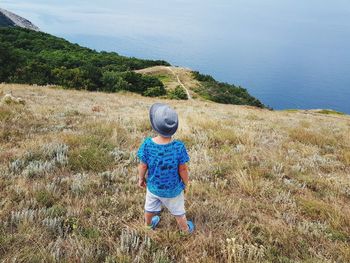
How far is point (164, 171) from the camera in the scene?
418 centimetres

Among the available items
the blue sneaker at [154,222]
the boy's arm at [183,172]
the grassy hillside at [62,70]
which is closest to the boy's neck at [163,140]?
the boy's arm at [183,172]

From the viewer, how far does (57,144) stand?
757cm

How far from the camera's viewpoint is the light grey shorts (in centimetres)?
427

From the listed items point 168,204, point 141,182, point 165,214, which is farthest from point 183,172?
point 165,214

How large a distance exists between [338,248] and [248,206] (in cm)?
146

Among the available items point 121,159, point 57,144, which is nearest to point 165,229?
point 121,159

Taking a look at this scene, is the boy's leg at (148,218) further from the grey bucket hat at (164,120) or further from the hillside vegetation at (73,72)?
the hillside vegetation at (73,72)

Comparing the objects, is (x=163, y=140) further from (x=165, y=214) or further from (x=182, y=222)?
(x=165, y=214)

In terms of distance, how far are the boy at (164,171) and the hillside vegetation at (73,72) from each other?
47842mm

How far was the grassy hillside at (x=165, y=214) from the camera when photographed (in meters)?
3.79

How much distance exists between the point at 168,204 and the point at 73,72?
5387 centimetres

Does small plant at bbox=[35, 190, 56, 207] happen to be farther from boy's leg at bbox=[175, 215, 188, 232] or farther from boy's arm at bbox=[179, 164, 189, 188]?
boy's arm at bbox=[179, 164, 189, 188]

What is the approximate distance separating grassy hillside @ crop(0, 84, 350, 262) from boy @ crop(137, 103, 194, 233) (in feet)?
0.97

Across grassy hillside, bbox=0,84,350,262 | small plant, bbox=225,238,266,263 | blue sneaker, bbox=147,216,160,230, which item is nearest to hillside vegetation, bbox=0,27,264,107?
grassy hillside, bbox=0,84,350,262
